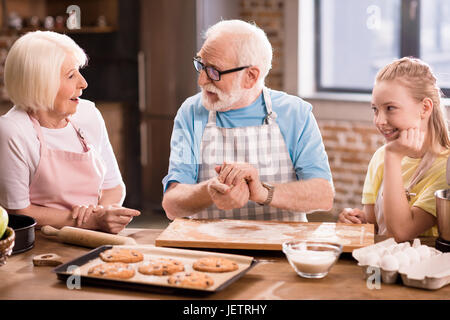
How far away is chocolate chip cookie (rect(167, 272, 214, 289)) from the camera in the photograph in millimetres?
1624

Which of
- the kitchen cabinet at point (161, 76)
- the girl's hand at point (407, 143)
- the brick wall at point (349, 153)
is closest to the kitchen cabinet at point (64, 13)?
the kitchen cabinet at point (161, 76)

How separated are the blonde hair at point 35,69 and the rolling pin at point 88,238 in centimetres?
54

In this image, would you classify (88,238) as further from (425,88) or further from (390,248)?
(425,88)

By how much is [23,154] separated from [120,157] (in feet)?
11.6

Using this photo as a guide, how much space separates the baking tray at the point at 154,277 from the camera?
1.64 metres

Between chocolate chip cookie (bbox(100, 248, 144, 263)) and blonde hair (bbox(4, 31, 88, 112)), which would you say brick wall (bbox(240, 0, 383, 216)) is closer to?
blonde hair (bbox(4, 31, 88, 112))

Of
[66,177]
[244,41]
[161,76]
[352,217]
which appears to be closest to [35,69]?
[66,177]

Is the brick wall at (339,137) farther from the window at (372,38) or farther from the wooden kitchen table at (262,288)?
the wooden kitchen table at (262,288)

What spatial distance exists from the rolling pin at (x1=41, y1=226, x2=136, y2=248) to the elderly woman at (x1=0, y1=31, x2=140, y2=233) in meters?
0.15

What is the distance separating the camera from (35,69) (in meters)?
2.36

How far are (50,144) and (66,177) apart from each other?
134 millimetres

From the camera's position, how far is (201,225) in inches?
85.1
